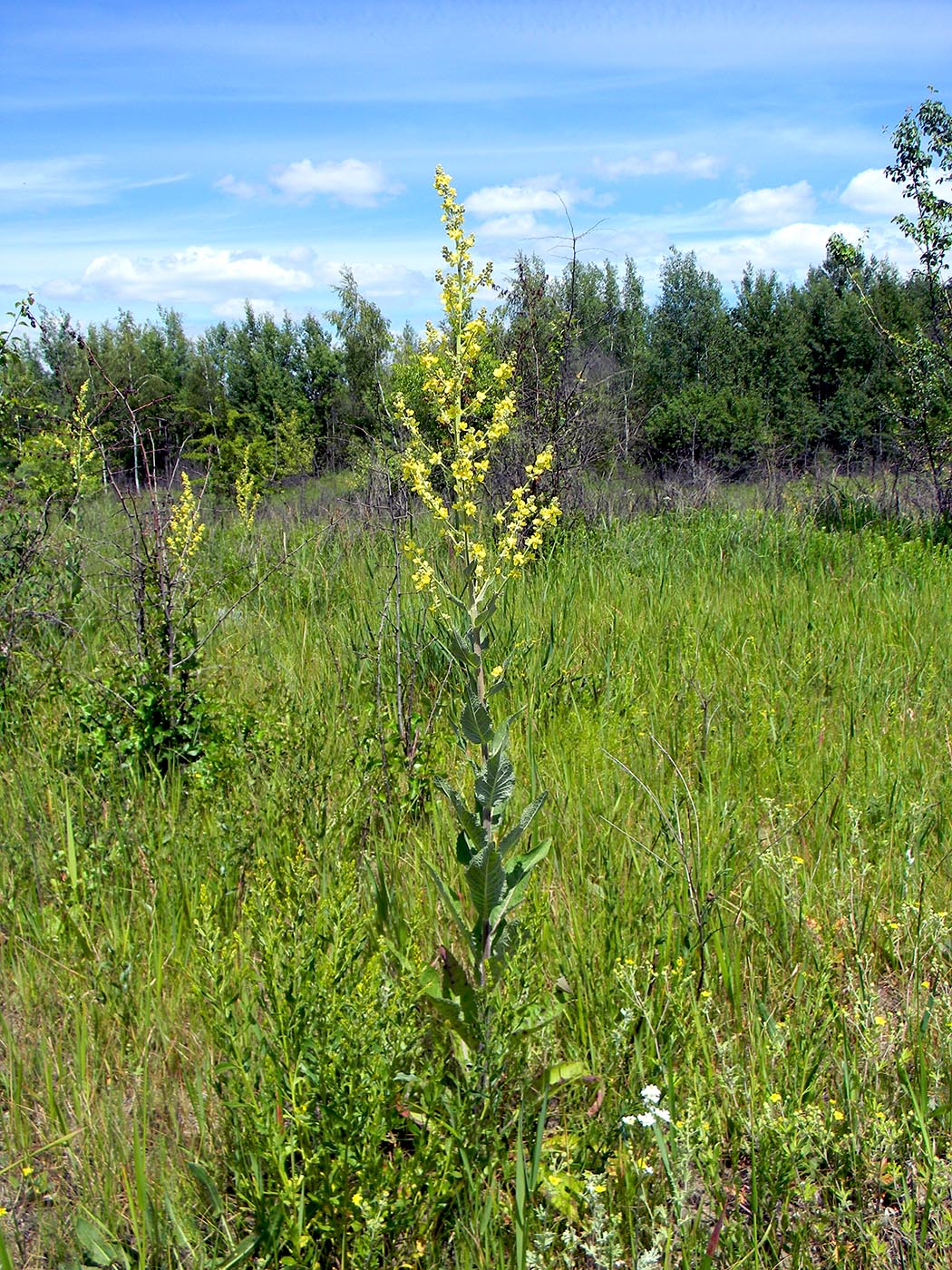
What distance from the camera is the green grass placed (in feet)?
5.17

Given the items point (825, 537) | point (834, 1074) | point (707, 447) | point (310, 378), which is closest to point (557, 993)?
point (834, 1074)

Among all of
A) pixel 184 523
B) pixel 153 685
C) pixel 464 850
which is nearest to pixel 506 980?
pixel 464 850

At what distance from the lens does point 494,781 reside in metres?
1.85

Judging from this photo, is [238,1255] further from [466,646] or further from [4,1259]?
[466,646]

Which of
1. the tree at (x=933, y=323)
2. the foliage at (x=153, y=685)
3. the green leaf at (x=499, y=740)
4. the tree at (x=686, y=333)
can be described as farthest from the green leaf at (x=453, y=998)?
the tree at (x=686, y=333)

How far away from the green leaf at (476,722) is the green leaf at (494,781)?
2.0 inches

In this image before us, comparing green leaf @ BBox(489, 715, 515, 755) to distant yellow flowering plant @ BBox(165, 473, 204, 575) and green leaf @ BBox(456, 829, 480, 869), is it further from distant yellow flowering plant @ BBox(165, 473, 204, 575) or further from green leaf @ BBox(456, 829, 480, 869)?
distant yellow flowering plant @ BBox(165, 473, 204, 575)

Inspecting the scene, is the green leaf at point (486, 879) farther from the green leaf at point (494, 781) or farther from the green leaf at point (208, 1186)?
the green leaf at point (208, 1186)

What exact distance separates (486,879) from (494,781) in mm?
201

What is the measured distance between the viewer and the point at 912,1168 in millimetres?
1726

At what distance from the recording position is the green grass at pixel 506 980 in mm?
1575

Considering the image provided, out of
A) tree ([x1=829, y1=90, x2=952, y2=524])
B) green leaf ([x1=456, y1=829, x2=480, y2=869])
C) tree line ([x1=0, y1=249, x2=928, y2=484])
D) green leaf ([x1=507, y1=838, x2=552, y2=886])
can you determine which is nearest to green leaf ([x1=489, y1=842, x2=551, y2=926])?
green leaf ([x1=507, y1=838, x2=552, y2=886])

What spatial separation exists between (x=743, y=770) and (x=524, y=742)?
803mm

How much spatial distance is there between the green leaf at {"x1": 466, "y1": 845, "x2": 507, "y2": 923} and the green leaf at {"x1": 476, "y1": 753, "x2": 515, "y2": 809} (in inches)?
4.3
